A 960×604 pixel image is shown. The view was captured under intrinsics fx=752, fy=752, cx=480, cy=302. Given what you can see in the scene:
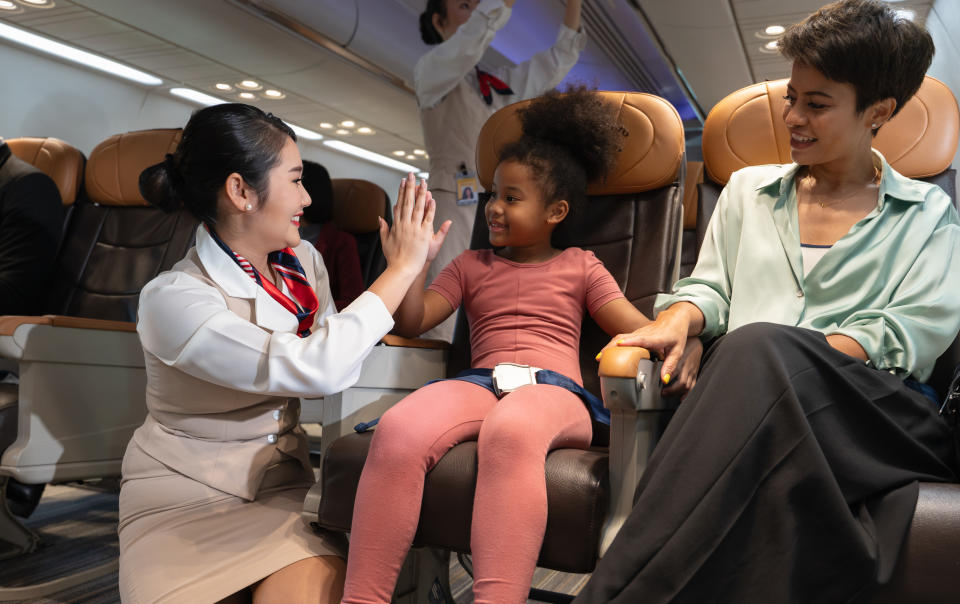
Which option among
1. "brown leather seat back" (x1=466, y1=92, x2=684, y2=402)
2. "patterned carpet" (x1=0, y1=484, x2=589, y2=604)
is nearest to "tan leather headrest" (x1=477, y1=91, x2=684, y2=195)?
"brown leather seat back" (x1=466, y1=92, x2=684, y2=402)

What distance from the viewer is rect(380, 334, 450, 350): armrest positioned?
62.2 inches

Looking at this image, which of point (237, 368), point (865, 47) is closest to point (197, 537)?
point (237, 368)

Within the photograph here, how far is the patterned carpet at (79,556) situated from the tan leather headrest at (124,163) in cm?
118

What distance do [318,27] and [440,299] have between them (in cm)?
327

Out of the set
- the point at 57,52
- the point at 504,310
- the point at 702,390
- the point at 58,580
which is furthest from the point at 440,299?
the point at 57,52

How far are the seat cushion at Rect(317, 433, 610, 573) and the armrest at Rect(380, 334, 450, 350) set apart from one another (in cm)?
27

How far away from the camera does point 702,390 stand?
3.46ft

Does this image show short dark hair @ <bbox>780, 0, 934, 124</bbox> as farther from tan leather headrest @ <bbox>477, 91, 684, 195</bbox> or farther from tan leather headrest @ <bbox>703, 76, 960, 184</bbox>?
tan leather headrest @ <bbox>477, 91, 684, 195</bbox>

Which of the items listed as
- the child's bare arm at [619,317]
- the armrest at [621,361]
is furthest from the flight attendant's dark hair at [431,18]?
the armrest at [621,361]

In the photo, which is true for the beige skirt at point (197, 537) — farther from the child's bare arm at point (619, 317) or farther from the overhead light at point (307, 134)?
the overhead light at point (307, 134)

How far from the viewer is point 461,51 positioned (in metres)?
2.93

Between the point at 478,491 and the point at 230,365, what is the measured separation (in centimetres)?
49

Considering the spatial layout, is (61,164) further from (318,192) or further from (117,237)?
(318,192)

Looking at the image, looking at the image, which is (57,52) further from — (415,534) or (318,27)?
(415,534)
